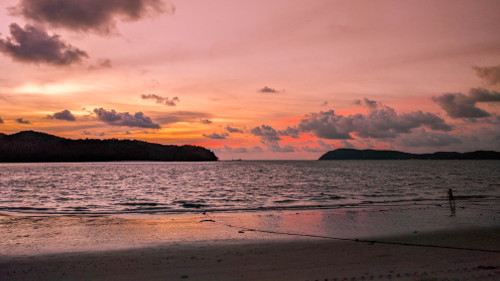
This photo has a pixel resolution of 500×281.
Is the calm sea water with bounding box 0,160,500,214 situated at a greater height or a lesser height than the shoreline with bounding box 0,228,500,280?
lesser

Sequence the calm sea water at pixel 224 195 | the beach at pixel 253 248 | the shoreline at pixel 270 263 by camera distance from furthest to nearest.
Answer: the calm sea water at pixel 224 195 < the beach at pixel 253 248 < the shoreline at pixel 270 263

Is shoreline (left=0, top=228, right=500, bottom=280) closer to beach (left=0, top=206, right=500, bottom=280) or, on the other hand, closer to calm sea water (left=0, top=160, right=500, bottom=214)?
beach (left=0, top=206, right=500, bottom=280)

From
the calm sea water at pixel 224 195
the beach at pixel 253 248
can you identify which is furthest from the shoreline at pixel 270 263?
the calm sea water at pixel 224 195

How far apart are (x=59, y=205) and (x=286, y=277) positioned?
2679 cm

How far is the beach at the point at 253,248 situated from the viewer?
9.81 m

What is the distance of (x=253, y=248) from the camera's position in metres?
13.0

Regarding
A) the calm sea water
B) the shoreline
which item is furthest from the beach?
the calm sea water

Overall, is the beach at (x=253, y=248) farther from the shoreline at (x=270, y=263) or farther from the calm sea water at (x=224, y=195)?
the calm sea water at (x=224, y=195)

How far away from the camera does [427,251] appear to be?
1222cm

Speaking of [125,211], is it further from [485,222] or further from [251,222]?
[485,222]

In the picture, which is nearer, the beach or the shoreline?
the shoreline

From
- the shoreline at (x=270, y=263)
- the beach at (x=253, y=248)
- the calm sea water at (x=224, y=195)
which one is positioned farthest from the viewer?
the calm sea water at (x=224, y=195)

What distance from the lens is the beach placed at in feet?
32.2

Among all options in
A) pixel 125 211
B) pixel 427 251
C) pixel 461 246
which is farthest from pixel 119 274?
pixel 125 211
